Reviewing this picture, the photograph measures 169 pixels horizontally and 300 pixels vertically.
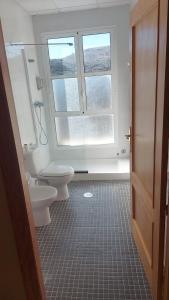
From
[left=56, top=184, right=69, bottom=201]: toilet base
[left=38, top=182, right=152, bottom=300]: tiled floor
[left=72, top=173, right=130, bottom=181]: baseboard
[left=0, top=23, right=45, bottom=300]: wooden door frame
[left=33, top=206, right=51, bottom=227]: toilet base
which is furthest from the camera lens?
[left=72, top=173, right=130, bottom=181]: baseboard

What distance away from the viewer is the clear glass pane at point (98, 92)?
3.73 metres

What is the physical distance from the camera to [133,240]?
2215mm

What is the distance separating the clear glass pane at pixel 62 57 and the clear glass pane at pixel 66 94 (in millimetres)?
140

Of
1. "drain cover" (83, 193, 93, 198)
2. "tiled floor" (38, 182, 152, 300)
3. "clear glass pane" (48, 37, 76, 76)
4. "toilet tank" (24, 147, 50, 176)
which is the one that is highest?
"clear glass pane" (48, 37, 76, 76)

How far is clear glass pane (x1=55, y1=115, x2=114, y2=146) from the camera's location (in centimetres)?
394

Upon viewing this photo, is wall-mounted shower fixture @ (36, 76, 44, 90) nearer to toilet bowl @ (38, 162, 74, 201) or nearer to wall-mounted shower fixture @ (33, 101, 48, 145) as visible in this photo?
wall-mounted shower fixture @ (33, 101, 48, 145)

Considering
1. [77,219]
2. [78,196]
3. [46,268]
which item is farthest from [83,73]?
[46,268]

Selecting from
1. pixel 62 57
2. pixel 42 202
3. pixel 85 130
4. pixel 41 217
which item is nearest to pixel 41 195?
pixel 42 202

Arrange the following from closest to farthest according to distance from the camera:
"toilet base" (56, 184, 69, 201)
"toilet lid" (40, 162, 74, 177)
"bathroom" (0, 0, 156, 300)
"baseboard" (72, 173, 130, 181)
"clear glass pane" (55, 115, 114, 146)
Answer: "bathroom" (0, 0, 156, 300), "toilet lid" (40, 162, 74, 177), "toilet base" (56, 184, 69, 201), "baseboard" (72, 173, 130, 181), "clear glass pane" (55, 115, 114, 146)

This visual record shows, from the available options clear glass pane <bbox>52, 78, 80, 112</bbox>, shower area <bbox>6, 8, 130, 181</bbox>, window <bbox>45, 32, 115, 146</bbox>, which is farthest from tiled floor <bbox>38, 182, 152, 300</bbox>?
clear glass pane <bbox>52, 78, 80, 112</bbox>

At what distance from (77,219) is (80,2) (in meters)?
2.77

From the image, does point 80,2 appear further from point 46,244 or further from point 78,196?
point 46,244

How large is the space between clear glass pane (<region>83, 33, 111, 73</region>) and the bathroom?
15 millimetres

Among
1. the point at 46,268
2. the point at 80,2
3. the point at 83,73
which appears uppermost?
the point at 80,2
